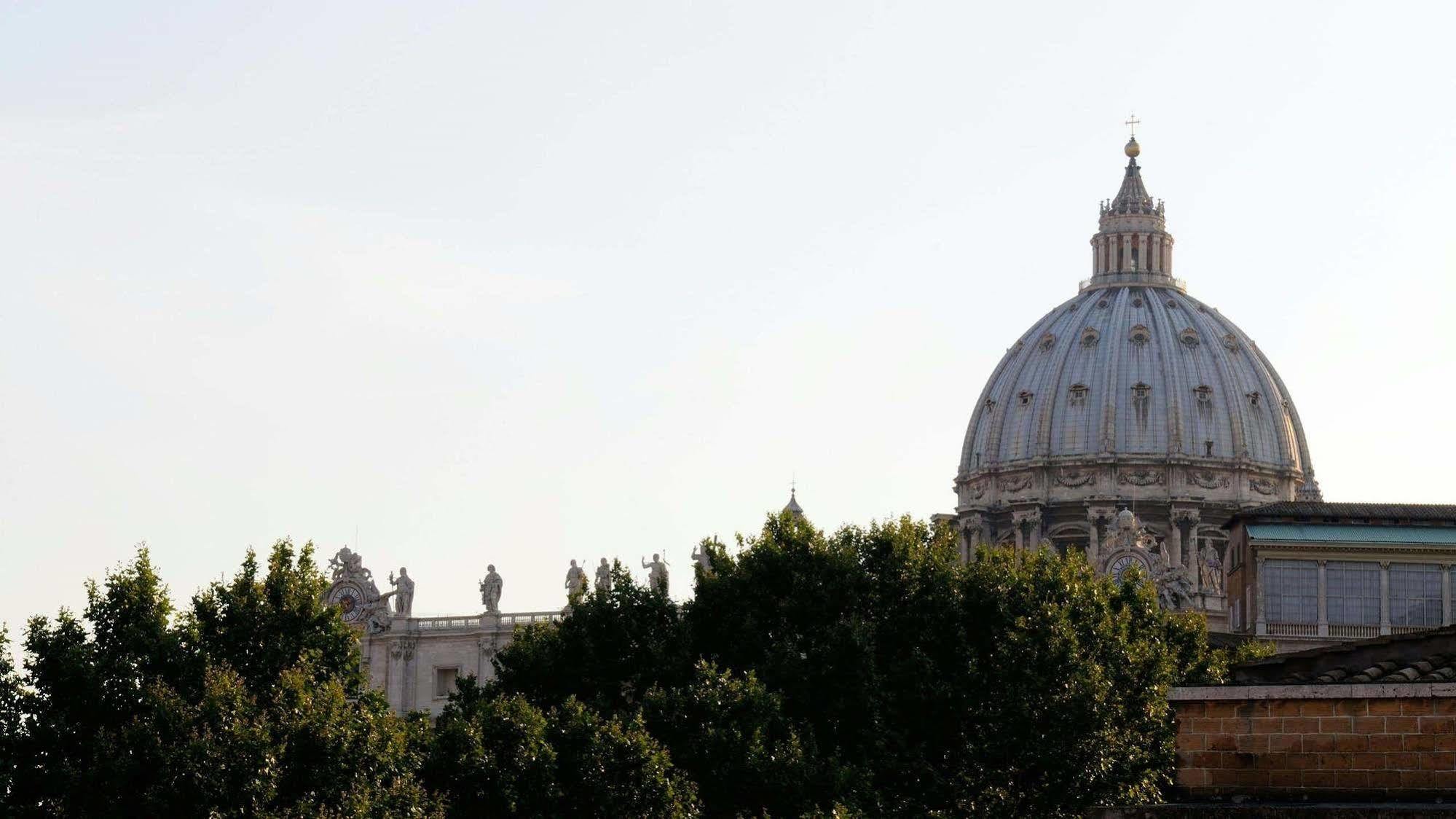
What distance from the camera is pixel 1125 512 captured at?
520ft

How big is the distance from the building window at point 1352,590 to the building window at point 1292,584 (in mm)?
437

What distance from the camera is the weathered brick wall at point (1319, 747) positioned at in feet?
110

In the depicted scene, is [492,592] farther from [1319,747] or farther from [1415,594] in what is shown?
[1319,747]

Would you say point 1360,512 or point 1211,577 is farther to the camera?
point 1211,577

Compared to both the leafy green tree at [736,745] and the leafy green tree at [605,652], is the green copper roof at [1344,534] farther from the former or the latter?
the leafy green tree at [736,745]

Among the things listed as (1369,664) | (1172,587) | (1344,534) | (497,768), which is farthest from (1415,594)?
(1369,664)

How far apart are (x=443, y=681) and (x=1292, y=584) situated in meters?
46.4

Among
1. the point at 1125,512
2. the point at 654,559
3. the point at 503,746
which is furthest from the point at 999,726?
the point at 1125,512

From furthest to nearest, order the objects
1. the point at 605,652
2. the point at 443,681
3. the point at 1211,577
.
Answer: the point at 443,681 → the point at 1211,577 → the point at 605,652

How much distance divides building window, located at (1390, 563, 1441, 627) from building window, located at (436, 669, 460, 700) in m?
47.5

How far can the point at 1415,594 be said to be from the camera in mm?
115312

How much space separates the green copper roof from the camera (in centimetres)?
11531

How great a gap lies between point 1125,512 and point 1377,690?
4949 inches

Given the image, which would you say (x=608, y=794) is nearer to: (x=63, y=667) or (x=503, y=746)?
(x=503, y=746)
